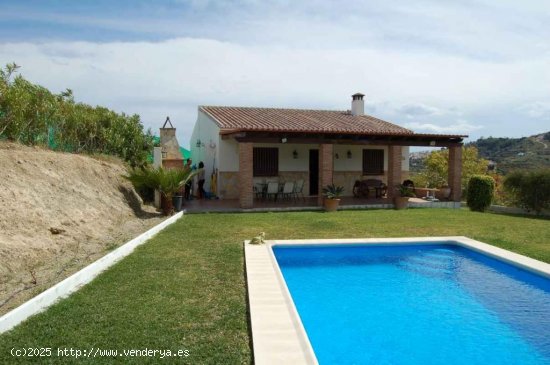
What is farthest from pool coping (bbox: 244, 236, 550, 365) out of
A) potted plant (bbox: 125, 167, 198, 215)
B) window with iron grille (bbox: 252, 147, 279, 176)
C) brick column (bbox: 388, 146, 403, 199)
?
window with iron grille (bbox: 252, 147, 279, 176)

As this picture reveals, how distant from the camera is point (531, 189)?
20.5 meters

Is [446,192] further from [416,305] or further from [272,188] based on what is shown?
[416,305]

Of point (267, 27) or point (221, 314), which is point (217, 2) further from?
point (221, 314)

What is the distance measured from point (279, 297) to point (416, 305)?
2522 mm

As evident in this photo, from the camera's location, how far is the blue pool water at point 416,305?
17.6ft

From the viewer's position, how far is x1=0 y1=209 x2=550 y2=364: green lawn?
175 inches

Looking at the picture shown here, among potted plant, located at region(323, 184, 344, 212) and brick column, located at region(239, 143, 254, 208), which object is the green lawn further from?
potted plant, located at region(323, 184, 344, 212)

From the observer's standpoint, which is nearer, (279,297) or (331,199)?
(279,297)

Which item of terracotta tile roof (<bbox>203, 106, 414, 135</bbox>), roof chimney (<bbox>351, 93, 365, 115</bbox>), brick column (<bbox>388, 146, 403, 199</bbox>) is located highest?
roof chimney (<bbox>351, 93, 365, 115</bbox>)

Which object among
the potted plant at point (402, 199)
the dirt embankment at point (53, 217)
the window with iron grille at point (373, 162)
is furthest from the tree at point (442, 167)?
the dirt embankment at point (53, 217)

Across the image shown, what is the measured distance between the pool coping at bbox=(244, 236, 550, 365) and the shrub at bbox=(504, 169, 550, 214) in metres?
11.9

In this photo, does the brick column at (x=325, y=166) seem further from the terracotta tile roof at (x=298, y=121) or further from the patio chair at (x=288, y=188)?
the patio chair at (x=288, y=188)

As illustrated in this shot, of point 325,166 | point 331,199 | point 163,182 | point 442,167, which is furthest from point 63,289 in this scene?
point 442,167

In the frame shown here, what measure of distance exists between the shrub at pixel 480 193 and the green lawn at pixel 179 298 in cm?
566
